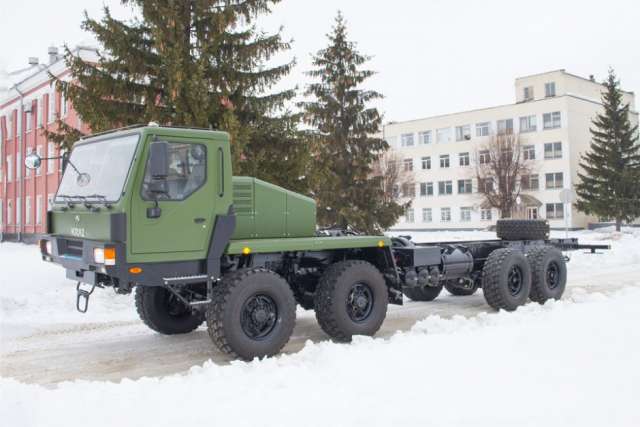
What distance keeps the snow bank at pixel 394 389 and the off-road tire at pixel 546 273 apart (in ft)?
11.7

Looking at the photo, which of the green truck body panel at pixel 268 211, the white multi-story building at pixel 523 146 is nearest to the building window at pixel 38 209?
the white multi-story building at pixel 523 146

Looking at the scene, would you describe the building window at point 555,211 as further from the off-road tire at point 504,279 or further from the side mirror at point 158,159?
the side mirror at point 158,159

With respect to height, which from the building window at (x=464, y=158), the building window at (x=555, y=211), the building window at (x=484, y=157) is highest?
the building window at (x=464, y=158)

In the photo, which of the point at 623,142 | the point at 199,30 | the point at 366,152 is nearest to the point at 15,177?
the point at 366,152

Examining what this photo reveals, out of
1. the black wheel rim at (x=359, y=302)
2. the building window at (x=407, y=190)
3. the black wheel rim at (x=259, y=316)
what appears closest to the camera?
the black wheel rim at (x=259, y=316)

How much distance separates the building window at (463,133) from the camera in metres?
66.9

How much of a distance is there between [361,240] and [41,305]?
629 cm

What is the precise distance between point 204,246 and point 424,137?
6669 centimetres

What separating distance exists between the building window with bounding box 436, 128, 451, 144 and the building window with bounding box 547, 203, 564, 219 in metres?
14.6

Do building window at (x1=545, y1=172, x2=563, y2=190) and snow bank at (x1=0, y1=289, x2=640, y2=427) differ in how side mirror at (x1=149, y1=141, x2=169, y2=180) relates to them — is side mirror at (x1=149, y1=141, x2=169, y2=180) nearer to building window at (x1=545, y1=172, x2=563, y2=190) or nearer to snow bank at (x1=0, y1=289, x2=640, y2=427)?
snow bank at (x1=0, y1=289, x2=640, y2=427)

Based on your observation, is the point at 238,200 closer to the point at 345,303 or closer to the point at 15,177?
the point at 345,303

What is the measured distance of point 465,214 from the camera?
67562mm

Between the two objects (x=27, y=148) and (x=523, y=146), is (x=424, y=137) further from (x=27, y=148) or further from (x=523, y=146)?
(x=27, y=148)

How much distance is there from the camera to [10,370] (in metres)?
6.74
